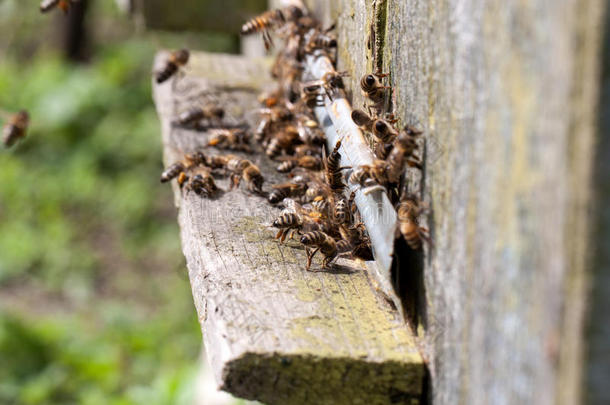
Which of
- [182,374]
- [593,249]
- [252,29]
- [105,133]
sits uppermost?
[252,29]

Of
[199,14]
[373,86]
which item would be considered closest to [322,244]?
[373,86]

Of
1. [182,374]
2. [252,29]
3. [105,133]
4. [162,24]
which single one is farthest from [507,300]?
[105,133]

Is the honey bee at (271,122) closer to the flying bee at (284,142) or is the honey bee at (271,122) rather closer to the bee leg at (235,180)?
the flying bee at (284,142)

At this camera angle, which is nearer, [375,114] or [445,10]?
[445,10]

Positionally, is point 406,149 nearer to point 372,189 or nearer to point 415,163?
point 415,163

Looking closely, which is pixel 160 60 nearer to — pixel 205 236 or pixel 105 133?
pixel 205 236

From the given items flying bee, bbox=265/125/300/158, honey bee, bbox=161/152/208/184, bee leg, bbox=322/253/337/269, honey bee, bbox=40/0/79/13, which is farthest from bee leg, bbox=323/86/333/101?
honey bee, bbox=40/0/79/13

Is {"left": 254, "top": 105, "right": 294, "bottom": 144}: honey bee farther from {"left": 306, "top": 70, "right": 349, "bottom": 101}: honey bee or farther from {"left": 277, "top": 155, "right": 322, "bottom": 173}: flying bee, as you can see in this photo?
{"left": 306, "top": 70, "right": 349, "bottom": 101}: honey bee
